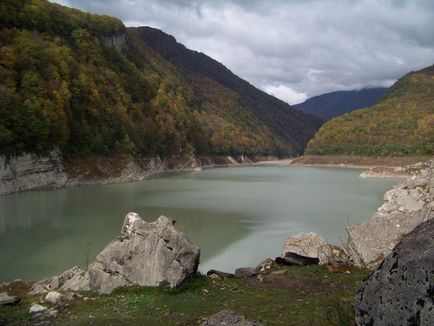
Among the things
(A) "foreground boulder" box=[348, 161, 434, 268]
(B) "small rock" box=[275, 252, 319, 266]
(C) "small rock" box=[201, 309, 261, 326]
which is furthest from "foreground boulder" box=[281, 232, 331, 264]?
(C) "small rock" box=[201, 309, 261, 326]

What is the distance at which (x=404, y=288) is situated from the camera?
454 cm

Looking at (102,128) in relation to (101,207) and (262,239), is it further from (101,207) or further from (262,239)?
(262,239)

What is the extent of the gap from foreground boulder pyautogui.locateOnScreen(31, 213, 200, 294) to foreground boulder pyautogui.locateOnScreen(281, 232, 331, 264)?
474cm

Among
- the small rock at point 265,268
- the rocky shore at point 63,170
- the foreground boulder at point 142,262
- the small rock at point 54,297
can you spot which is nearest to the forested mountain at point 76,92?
the rocky shore at point 63,170

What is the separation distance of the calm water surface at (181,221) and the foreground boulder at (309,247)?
3432 millimetres

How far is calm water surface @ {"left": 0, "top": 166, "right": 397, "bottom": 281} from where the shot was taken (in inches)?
872

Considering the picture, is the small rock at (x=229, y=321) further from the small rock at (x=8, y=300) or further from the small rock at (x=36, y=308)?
the small rock at (x=8, y=300)

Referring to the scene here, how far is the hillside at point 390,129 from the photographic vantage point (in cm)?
13600

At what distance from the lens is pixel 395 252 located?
194 inches

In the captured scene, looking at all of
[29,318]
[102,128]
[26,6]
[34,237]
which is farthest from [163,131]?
[29,318]

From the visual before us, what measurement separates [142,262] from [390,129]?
14761 cm

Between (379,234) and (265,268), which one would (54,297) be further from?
(379,234)

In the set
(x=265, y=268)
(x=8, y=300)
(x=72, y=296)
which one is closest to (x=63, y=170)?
(x=8, y=300)

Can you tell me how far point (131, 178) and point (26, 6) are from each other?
3272 cm
